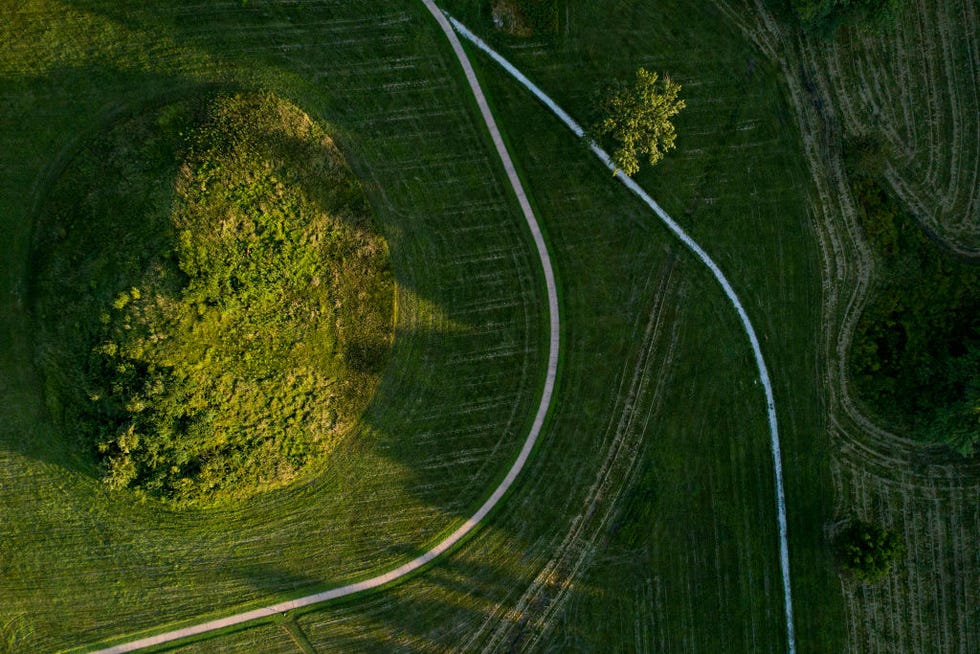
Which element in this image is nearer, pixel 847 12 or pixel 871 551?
pixel 871 551

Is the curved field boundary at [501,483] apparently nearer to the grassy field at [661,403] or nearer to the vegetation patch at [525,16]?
the grassy field at [661,403]

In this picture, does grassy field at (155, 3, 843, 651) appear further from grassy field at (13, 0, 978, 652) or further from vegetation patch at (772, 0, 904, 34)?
vegetation patch at (772, 0, 904, 34)

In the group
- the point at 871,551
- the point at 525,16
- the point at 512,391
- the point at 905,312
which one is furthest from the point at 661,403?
the point at 525,16

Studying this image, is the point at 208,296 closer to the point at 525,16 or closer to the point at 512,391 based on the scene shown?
the point at 512,391

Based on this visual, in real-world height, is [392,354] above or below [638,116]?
below

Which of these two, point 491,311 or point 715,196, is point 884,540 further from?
point 491,311

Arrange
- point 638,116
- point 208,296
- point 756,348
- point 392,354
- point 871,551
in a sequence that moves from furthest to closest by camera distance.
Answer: point 756,348 → point 392,354 → point 871,551 → point 638,116 → point 208,296

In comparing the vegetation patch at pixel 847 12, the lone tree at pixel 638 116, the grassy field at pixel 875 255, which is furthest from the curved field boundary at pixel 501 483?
the vegetation patch at pixel 847 12
